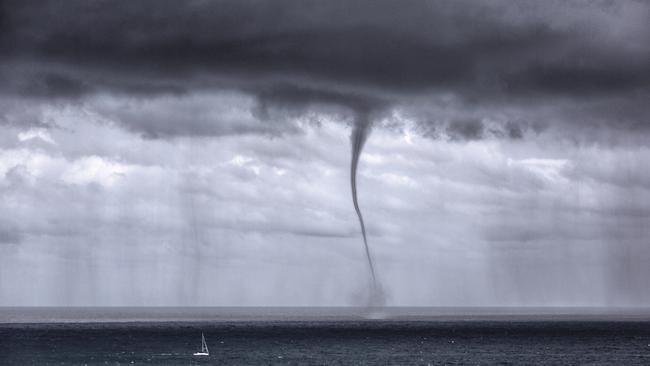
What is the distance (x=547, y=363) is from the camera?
452 feet

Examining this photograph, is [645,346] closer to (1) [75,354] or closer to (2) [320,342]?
(2) [320,342]

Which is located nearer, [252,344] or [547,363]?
[547,363]

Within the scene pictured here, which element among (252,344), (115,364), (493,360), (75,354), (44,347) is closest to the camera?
(115,364)

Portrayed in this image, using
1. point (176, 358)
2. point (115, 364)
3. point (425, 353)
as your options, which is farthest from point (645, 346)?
point (115, 364)

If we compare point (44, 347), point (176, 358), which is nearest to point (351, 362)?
point (176, 358)

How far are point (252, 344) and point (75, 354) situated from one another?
43.4m

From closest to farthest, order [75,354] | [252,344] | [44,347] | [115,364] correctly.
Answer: [115,364], [75,354], [44,347], [252,344]

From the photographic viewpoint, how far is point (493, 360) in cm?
14312

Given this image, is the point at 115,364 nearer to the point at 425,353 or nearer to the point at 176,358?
the point at 176,358

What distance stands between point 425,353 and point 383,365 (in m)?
28.9

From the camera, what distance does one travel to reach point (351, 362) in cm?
13575

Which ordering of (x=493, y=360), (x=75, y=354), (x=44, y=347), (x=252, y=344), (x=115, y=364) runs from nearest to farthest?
(x=115, y=364)
(x=493, y=360)
(x=75, y=354)
(x=44, y=347)
(x=252, y=344)

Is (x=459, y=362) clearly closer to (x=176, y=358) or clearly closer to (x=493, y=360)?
(x=493, y=360)

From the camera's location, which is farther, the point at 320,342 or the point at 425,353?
the point at 320,342
